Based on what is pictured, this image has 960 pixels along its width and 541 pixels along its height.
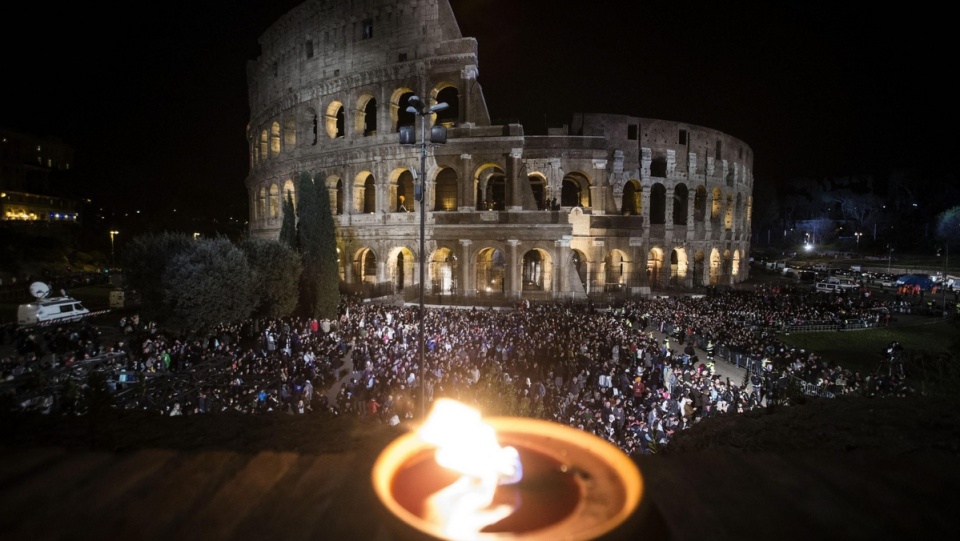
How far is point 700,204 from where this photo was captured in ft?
121

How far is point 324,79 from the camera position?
28828 mm

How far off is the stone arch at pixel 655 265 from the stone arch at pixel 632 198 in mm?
3251

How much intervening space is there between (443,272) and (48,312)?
18071 mm

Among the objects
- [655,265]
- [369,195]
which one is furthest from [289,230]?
[655,265]

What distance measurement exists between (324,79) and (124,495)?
3085 cm

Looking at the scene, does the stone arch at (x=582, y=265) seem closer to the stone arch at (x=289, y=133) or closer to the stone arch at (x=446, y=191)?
the stone arch at (x=446, y=191)

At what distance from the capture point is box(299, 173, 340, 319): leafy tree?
20969 millimetres

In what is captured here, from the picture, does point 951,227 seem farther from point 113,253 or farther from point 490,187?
point 113,253

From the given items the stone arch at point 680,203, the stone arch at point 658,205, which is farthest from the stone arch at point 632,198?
the stone arch at point 680,203

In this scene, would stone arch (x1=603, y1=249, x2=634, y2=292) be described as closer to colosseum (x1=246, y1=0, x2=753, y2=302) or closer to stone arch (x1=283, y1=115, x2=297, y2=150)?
colosseum (x1=246, y1=0, x2=753, y2=302)

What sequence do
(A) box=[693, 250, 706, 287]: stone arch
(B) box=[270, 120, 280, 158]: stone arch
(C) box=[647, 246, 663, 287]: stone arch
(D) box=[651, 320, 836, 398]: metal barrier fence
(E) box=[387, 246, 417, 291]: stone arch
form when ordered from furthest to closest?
1. (A) box=[693, 250, 706, 287]: stone arch
2. (C) box=[647, 246, 663, 287]: stone arch
3. (B) box=[270, 120, 280, 158]: stone arch
4. (E) box=[387, 246, 417, 291]: stone arch
5. (D) box=[651, 320, 836, 398]: metal barrier fence

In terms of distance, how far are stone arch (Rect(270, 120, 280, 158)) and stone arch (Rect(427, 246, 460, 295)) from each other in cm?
1495

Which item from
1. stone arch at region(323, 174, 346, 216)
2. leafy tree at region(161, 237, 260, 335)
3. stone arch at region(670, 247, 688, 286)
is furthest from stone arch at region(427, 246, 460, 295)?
stone arch at region(670, 247, 688, 286)

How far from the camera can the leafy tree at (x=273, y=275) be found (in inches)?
714
